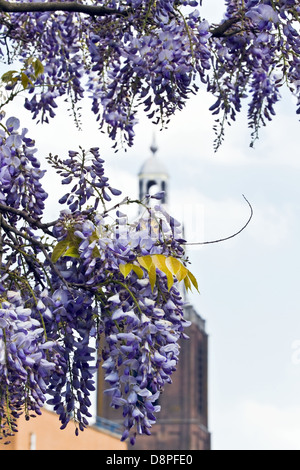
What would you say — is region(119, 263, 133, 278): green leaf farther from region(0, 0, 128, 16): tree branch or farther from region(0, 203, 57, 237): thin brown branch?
region(0, 0, 128, 16): tree branch


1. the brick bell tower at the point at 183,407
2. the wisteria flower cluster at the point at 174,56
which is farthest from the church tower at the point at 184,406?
the wisteria flower cluster at the point at 174,56

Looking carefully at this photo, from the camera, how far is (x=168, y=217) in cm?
415

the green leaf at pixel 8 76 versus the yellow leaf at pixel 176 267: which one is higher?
the green leaf at pixel 8 76

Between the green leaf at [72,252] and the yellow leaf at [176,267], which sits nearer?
the yellow leaf at [176,267]

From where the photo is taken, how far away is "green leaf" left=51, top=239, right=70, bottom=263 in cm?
410

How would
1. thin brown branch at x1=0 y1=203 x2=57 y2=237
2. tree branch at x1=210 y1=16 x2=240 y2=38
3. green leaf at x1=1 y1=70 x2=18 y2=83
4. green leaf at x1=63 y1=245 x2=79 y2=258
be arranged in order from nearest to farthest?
1. green leaf at x1=63 y1=245 x2=79 y2=258
2. thin brown branch at x1=0 y1=203 x2=57 y2=237
3. green leaf at x1=1 y1=70 x2=18 y2=83
4. tree branch at x1=210 y1=16 x2=240 y2=38

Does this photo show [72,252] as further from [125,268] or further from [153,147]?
[153,147]

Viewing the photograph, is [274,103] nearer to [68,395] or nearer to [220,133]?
[220,133]

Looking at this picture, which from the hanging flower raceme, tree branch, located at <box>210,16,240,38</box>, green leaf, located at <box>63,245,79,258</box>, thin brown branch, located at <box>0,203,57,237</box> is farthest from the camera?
tree branch, located at <box>210,16,240,38</box>

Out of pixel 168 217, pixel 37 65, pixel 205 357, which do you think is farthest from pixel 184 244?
pixel 205 357

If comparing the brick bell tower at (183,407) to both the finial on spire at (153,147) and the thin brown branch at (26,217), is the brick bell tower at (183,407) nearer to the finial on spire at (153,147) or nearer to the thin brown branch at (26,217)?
the finial on spire at (153,147)

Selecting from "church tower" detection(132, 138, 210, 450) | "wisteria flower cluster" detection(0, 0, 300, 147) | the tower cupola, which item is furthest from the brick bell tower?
"wisteria flower cluster" detection(0, 0, 300, 147)

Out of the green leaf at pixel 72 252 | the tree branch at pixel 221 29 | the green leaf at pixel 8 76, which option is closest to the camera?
the green leaf at pixel 72 252

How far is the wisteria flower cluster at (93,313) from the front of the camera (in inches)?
153
